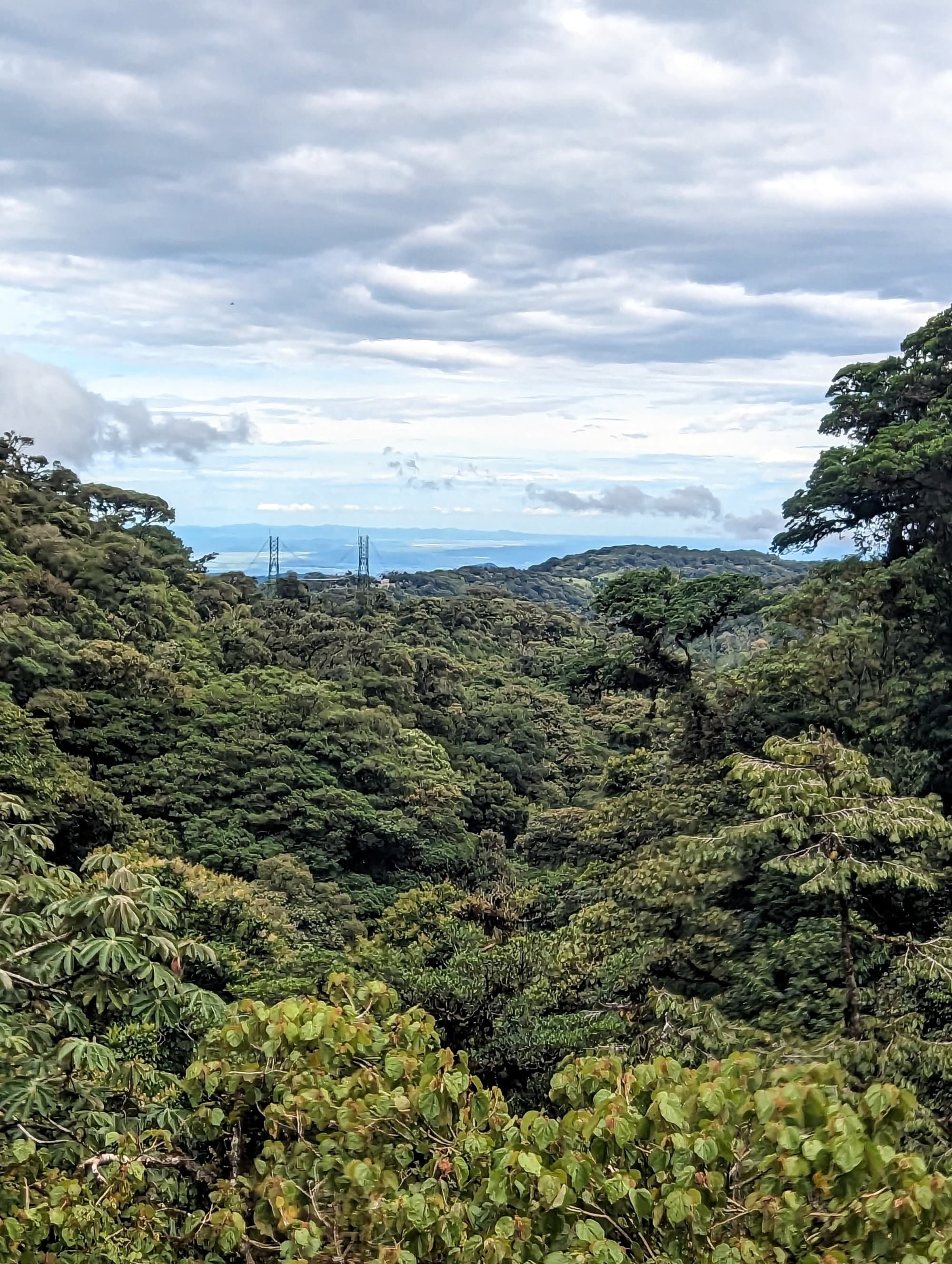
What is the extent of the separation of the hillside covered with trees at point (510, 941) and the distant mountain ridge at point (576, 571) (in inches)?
1621

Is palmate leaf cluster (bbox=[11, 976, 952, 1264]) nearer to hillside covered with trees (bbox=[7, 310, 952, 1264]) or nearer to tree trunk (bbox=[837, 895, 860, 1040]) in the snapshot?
hillside covered with trees (bbox=[7, 310, 952, 1264])

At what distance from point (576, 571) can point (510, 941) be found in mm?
97319

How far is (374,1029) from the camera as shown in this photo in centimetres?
379

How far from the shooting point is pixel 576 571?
106562 millimetres

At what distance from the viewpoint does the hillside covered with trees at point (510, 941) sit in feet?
9.73

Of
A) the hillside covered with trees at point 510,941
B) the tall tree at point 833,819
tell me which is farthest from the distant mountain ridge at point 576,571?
the tall tree at point 833,819

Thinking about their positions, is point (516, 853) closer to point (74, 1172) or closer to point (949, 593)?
point (949, 593)

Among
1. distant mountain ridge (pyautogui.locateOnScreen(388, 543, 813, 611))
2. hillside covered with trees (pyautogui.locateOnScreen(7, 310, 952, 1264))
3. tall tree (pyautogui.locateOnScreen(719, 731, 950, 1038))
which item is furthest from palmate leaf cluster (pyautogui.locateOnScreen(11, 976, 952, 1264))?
distant mountain ridge (pyautogui.locateOnScreen(388, 543, 813, 611))

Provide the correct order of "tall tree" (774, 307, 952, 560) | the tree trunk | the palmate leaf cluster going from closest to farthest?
the palmate leaf cluster
the tree trunk
"tall tree" (774, 307, 952, 560)

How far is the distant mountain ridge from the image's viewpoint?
80.8 metres

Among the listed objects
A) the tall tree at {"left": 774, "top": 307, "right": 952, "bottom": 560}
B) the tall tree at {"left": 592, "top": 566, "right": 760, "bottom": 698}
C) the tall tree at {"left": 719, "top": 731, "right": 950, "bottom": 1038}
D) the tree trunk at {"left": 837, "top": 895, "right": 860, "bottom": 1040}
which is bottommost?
the tree trunk at {"left": 837, "top": 895, "right": 860, "bottom": 1040}

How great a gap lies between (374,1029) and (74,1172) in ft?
3.69

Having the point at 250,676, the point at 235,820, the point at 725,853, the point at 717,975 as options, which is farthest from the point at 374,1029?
the point at 250,676

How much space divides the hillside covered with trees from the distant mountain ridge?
1621 inches
